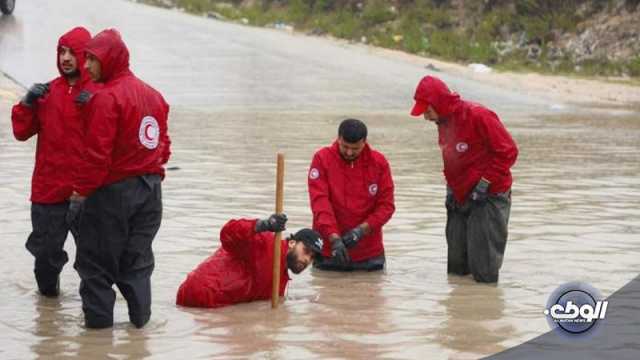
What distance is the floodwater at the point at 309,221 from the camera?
8359mm

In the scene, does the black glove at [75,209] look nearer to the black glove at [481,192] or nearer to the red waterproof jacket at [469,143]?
the red waterproof jacket at [469,143]

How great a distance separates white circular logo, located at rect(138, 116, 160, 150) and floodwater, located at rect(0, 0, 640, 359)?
43.0 inches

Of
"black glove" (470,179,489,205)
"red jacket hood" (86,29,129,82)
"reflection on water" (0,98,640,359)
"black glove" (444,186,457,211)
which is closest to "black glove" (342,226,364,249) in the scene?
"reflection on water" (0,98,640,359)

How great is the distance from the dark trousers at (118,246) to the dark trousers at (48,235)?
64 centimetres

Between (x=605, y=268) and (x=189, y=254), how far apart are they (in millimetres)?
3073

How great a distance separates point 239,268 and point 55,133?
141 centimetres

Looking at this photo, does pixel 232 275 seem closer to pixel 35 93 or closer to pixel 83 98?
pixel 83 98

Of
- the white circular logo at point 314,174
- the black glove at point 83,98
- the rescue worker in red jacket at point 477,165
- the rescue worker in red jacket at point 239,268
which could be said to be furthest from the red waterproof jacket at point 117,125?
the rescue worker in red jacket at point 477,165

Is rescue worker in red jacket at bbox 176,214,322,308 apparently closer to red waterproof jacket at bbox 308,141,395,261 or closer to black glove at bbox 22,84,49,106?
red waterproof jacket at bbox 308,141,395,261

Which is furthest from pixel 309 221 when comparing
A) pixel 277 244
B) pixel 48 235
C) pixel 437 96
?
pixel 48 235

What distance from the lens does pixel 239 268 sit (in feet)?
30.0

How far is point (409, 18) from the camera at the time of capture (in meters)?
38.5

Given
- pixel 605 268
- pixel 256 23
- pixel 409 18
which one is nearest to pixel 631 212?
pixel 605 268

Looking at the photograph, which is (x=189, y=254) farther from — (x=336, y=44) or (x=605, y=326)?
(x=336, y=44)
